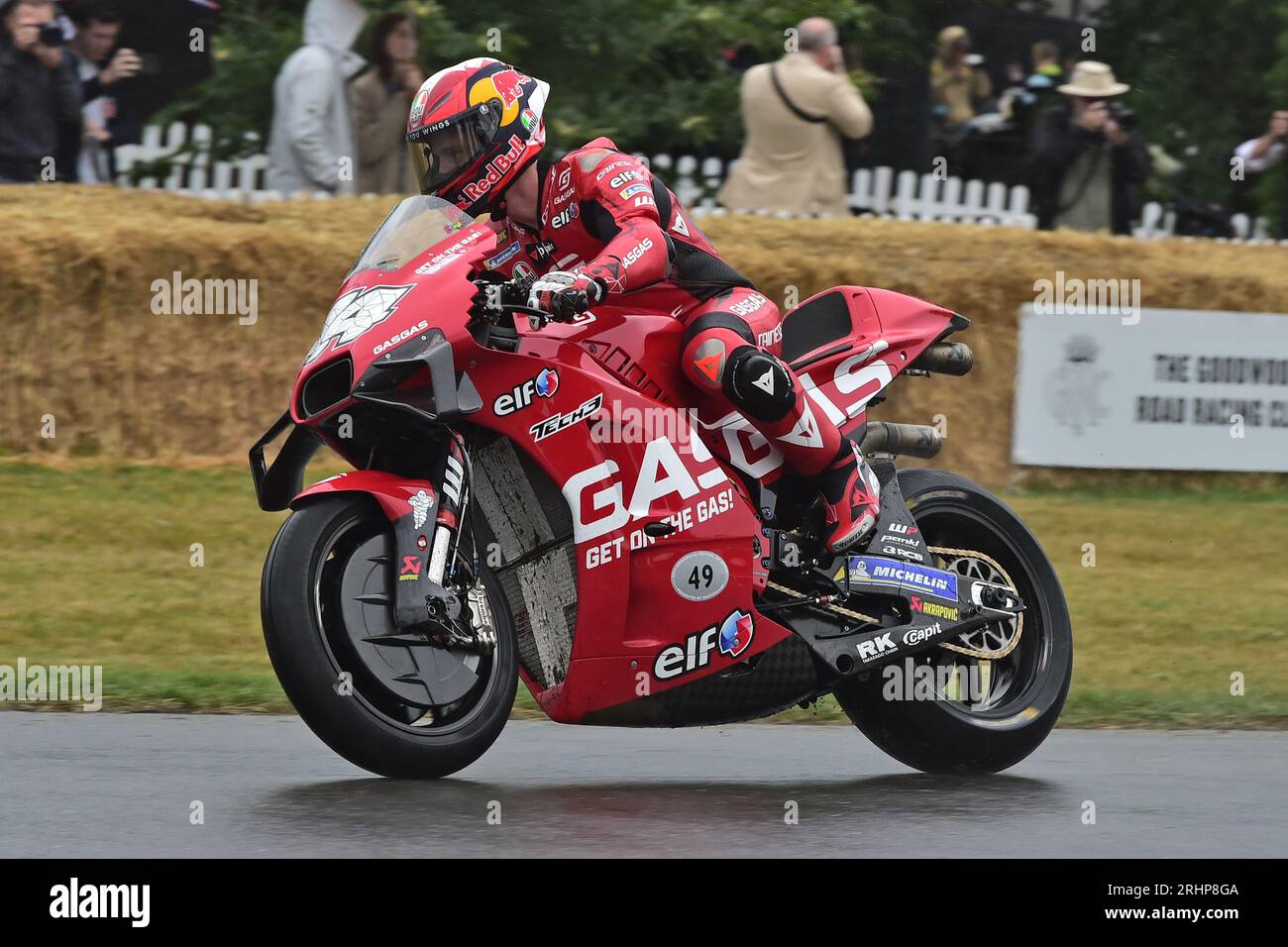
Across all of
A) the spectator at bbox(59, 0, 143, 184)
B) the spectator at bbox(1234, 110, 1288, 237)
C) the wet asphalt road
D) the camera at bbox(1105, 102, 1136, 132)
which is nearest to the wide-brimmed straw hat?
the camera at bbox(1105, 102, 1136, 132)

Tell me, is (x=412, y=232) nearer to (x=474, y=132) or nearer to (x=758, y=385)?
(x=474, y=132)

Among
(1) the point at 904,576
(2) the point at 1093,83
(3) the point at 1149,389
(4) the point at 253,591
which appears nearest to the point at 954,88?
(2) the point at 1093,83

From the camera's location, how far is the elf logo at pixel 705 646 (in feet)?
18.4

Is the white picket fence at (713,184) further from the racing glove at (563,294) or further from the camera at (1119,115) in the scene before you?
the racing glove at (563,294)

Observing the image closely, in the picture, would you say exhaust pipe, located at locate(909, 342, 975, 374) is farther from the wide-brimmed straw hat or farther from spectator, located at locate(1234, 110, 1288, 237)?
spectator, located at locate(1234, 110, 1288, 237)

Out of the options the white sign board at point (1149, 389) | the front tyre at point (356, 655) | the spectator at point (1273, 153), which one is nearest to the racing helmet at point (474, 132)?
the front tyre at point (356, 655)

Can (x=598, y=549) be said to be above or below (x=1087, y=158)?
below

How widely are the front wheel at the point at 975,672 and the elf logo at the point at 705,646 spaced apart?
0.48 m

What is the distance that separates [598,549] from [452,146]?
114cm

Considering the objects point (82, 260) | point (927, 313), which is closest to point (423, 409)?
point (927, 313)

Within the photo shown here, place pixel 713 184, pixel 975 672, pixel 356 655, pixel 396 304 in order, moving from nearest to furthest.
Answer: pixel 356 655 → pixel 396 304 → pixel 975 672 → pixel 713 184

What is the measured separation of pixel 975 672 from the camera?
6285mm

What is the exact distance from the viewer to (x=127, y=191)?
12133 mm
